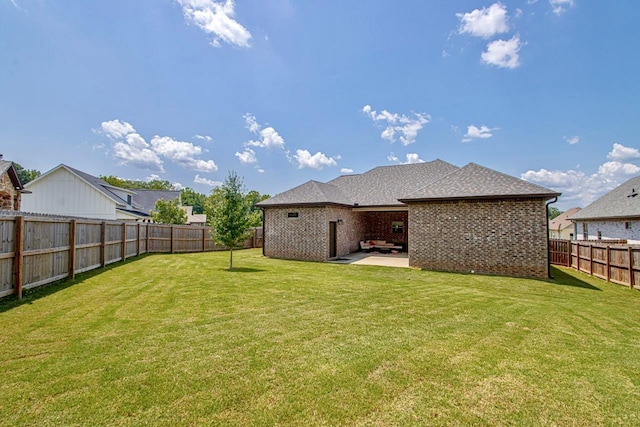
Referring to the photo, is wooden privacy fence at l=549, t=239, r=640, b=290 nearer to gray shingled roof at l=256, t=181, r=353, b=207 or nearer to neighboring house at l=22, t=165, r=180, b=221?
gray shingled roof at l=256, t=181, r=353, b=207

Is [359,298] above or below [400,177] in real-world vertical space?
below

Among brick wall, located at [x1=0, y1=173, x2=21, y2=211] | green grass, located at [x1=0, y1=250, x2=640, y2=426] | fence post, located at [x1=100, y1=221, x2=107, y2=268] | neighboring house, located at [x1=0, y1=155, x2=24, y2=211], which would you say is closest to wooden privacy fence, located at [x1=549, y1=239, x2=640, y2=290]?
green grass, located at [x1=0, y1=250, x2=640, y2=426]

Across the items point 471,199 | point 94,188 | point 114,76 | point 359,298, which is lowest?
point 359,298

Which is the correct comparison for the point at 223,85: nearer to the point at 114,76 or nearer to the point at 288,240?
the point at 114,76

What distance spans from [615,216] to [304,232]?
20.5 metres

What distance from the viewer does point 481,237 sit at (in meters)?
11.3

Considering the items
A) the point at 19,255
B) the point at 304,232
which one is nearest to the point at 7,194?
the point at 19,255

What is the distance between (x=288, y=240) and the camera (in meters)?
15.8

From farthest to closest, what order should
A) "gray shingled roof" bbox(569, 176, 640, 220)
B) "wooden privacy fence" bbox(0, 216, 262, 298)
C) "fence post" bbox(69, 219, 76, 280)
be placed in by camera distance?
"gray shingled roof" bbox(569, 176, 640, 220) < "fence post" bbox(69, 219, 76, 280) < "wooden privacy fence" bbox(0, 216, 262, 298)

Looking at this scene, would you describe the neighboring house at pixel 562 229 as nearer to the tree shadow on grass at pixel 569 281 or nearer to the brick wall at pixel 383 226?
the brick wall at pixel 383 226

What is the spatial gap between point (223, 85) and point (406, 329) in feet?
49.7

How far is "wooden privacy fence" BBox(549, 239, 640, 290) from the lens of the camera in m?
9.11

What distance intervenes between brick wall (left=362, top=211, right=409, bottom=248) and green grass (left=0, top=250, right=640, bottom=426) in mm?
12918

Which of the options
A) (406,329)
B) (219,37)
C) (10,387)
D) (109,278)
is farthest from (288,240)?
(10,387)
